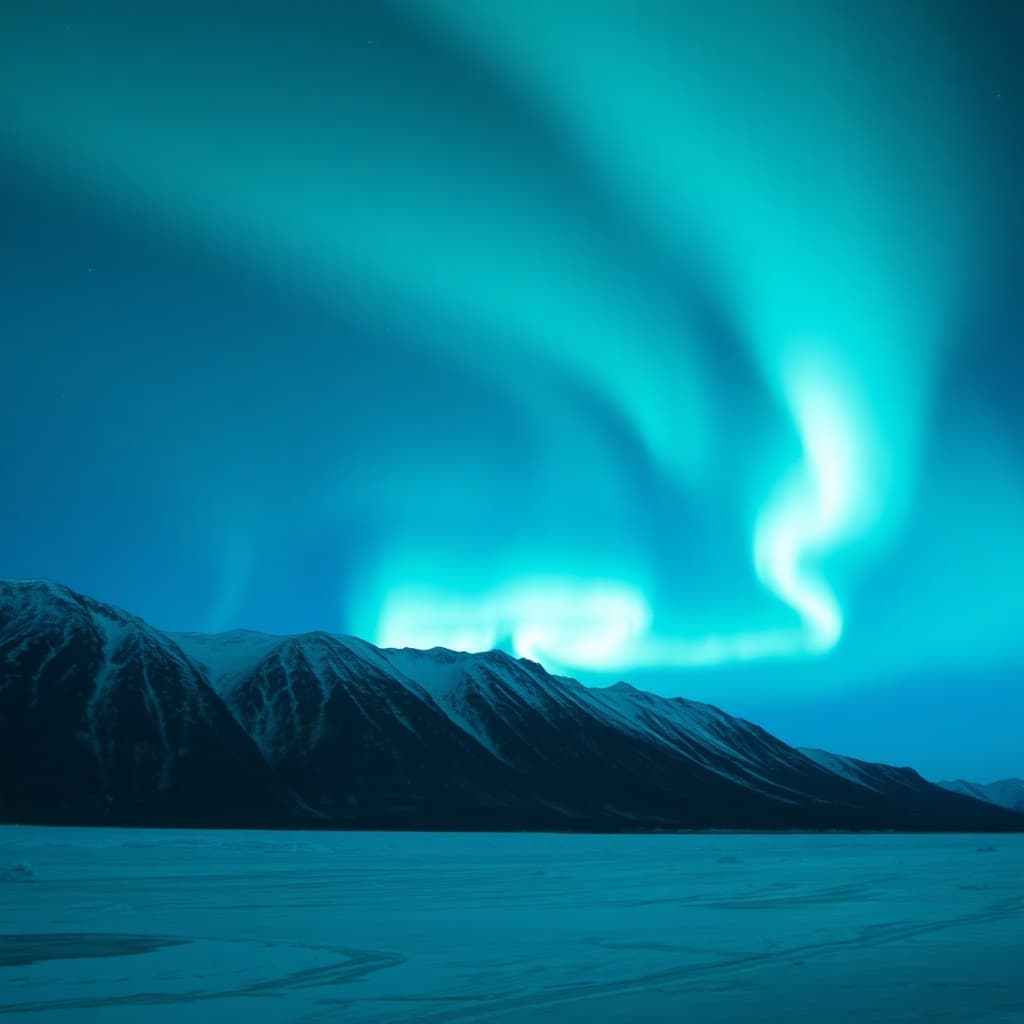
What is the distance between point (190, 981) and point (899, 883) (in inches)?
1477

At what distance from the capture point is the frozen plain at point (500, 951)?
1405cm

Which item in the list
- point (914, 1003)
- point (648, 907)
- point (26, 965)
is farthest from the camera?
point (648, 907)

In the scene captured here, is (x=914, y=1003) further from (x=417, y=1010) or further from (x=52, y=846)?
(x=52, y=846)

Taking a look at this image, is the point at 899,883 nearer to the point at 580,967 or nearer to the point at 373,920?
the point at 373,920

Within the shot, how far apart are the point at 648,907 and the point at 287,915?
440 inches

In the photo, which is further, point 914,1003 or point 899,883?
point 899,883

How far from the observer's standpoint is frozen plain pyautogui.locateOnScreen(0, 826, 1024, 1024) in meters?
14.1

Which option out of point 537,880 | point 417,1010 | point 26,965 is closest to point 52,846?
point 537,880

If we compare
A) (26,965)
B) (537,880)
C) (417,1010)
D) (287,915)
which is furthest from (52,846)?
(417,1010)

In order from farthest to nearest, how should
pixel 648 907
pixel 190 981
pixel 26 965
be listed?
pixel 648 907 → pixel 26 965 → pixel 190 981

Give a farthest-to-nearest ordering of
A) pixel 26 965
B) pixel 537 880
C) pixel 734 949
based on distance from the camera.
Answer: pixel 537 880 → pixel 734 949 → pixel 26 965

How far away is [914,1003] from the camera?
14641mm

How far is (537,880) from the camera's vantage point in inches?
1746

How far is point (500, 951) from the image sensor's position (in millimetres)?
20047
